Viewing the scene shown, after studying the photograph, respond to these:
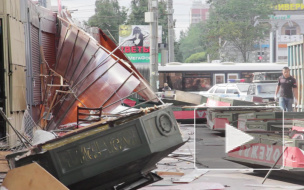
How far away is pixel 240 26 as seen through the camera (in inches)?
3487

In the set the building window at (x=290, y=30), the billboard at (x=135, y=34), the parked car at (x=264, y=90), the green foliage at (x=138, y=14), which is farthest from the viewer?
the building window at (x=290, y=30)

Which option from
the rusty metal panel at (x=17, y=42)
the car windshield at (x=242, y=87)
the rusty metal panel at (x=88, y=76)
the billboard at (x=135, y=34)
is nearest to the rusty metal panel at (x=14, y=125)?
the rusty metal panel at (x=17, y=42)

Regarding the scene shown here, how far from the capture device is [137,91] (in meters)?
15.5

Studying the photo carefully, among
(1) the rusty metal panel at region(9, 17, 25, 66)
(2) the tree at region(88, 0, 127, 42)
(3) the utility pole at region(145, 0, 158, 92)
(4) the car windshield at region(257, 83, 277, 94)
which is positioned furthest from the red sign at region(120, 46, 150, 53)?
(1) the rusty metal panel at region(9, 17, 25, 66)

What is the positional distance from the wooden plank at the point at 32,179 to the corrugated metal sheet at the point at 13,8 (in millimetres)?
4427

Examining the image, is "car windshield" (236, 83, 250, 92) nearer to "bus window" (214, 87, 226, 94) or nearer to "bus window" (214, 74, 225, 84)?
"bus window" (214, 87, 226, 94)

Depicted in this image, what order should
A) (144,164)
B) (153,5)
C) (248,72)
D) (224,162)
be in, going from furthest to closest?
(248,72)
(153,5)
(224,162)
(144,164)

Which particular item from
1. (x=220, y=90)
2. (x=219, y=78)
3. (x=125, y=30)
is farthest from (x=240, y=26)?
(x=220, y=90)

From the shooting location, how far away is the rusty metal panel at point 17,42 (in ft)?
38.5

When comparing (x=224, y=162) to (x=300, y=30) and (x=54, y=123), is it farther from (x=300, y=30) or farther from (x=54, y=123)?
(x=300, y=30)

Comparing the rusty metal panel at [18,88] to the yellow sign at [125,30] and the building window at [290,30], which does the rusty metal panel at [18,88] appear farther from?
the building window at [290,30]

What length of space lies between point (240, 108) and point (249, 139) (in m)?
3.16

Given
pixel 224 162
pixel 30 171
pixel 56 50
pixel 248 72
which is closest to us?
pixel 30 171

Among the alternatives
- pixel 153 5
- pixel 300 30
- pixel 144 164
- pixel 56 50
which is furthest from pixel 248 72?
pixel 300 30
